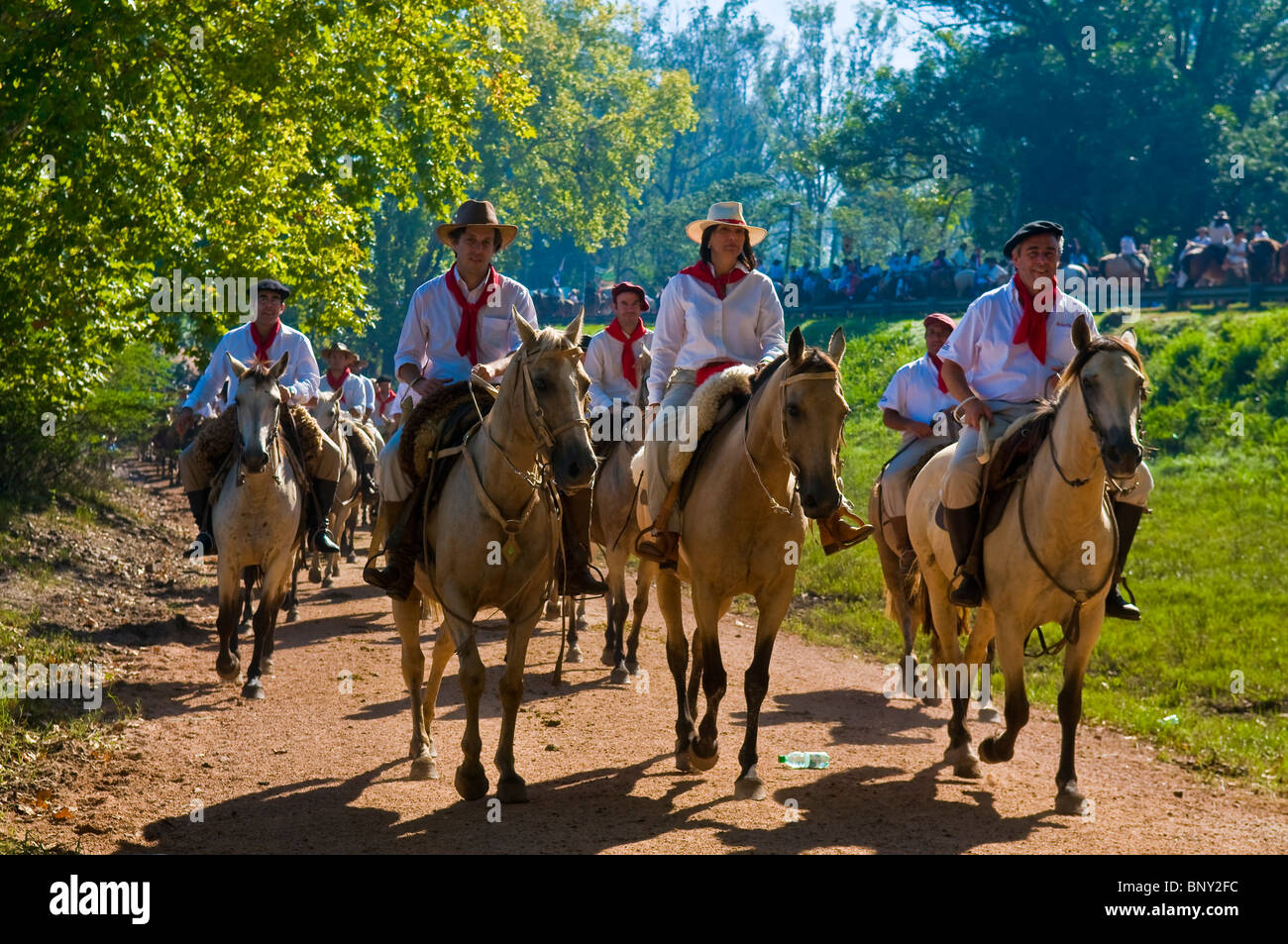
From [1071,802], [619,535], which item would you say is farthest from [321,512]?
[1071,802]

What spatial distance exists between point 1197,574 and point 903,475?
651 cm

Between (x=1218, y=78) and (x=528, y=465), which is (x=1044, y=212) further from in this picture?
(x=528, y=465)

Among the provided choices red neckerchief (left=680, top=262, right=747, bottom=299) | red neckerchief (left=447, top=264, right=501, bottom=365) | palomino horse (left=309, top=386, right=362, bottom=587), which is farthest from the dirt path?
palomino horse (left=309, top=386, right=362, bottom=587)

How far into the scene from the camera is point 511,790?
7910 millimetres

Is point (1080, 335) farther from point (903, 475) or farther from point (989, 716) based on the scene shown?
point (989, 716)

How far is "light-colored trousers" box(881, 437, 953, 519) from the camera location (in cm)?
1151

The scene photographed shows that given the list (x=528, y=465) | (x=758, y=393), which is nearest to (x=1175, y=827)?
(x=758, y=393)

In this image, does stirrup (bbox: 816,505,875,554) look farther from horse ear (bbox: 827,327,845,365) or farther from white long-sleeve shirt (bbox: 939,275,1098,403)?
white long-sleeve shirt (bbox: 939,275,1098,403)

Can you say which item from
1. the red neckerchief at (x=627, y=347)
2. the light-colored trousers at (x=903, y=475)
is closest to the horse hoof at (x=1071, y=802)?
the light-colored trousers at (x=903, y=475)

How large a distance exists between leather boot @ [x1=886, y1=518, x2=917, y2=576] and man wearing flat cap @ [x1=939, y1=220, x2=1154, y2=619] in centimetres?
235

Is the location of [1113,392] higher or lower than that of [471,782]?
higher

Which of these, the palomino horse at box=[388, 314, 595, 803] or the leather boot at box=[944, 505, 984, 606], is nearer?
the palomino horse at box=[388, 314, 595, 803]

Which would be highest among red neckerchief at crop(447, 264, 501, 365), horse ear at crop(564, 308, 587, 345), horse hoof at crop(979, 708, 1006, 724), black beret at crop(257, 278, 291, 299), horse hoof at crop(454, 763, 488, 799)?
black beret at crop(257, 278, 291, 299)

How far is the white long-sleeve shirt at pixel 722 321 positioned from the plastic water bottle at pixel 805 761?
9.05ft
